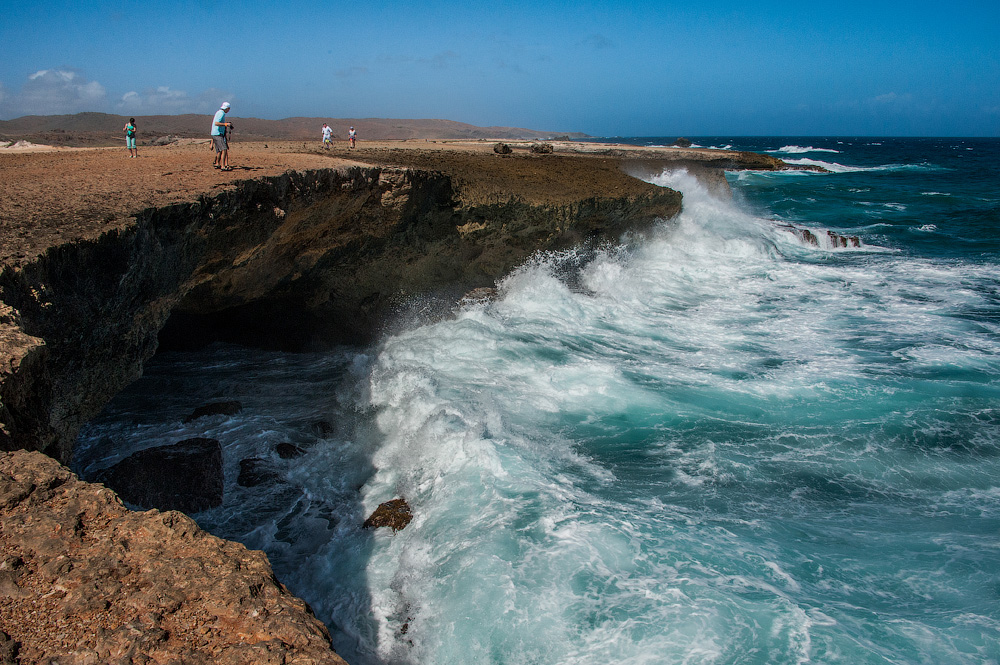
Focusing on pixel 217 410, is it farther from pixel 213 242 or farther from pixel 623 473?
pixel 623 473

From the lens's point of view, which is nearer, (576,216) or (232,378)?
(232,378)

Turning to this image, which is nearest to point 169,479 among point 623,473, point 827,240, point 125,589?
point 125,589

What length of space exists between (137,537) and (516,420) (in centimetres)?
453

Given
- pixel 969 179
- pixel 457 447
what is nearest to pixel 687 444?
pixel 457 447

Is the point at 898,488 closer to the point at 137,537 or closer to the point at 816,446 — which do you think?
the point at 816,446

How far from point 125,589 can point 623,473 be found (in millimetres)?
4319

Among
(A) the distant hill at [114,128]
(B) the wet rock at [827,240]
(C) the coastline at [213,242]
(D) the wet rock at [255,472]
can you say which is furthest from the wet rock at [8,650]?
(A) the distant hill at [114,128]

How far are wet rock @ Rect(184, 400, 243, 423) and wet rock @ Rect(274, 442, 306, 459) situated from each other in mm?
→ 1147

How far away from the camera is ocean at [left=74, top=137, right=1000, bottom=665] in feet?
12.8

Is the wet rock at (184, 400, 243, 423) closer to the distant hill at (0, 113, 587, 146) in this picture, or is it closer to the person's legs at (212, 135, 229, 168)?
the person's legs at (212, 135, 229, 168)

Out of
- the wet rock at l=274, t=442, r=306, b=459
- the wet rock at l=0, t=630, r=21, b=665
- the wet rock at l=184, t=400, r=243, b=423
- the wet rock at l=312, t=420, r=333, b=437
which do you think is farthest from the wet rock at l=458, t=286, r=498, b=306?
the wet rock at l=0, t=630, r=21, b=665

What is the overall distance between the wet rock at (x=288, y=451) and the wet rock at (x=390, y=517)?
1462 millimetres

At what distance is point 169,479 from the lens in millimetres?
5367

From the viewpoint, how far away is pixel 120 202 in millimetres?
5250
